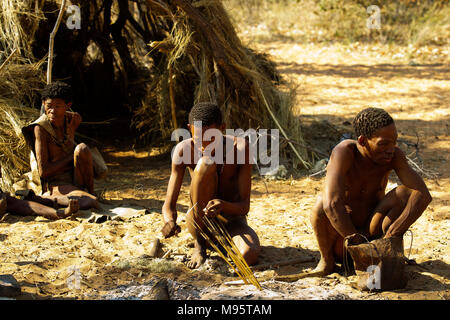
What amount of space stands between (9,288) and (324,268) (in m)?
1.70

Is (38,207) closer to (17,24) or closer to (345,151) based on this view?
(17,24)

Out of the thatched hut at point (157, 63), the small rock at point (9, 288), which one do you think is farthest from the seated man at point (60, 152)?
the small rock at point (9, 288)

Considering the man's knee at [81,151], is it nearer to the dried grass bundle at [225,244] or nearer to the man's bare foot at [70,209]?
the man's bare foot at [70,209]


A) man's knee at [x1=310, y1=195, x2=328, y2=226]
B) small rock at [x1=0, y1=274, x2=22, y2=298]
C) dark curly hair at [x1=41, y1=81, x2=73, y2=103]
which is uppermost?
dark curly hair at [x1=41, y1=81, x2=73, y2=103]

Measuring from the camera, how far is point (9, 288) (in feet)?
9.13

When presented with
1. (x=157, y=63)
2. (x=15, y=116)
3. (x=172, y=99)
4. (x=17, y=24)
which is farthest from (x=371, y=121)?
(x=157, y=63)

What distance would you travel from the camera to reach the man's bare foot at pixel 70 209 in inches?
165

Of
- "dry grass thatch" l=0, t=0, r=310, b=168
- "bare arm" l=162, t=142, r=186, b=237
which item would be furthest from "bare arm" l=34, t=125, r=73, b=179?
"bare arm" l=162, t=142, r=186, b=237

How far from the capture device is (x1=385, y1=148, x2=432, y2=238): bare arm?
2.86m

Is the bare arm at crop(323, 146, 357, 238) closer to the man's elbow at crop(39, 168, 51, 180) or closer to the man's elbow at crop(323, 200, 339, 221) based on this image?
the man's elbow at crop(323, 200, 339, 221)
